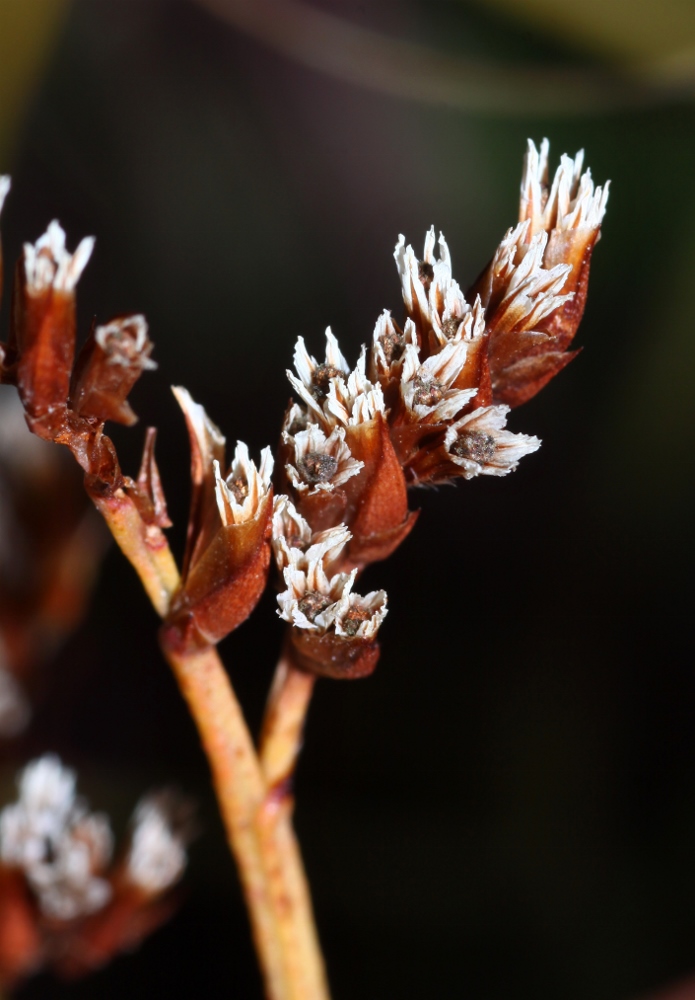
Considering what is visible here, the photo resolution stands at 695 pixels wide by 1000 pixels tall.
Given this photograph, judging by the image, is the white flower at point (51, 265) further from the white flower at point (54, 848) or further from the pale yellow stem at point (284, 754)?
the white flower at point (54, 848)

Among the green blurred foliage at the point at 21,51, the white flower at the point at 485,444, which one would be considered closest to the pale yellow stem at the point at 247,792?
the white flower at the point at 485,444

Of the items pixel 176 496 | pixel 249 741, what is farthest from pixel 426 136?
pixel 249 741

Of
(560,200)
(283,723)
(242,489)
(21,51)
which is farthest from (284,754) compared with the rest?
(21,51)

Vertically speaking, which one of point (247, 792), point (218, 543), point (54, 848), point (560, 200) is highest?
point (560, 200)

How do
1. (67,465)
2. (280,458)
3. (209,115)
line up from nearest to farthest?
(280,458) < (67,465) < (209,115)

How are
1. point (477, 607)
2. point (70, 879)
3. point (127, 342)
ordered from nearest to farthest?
point (127, 342)
point (70, 879)
point (477, 607)

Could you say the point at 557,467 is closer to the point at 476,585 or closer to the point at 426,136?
the point at 476,585

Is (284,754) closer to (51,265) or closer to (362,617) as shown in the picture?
(362,617)
